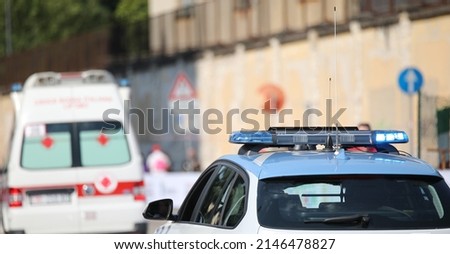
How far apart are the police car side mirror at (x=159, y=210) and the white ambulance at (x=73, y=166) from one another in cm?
952

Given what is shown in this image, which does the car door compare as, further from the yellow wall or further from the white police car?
the yellow wall

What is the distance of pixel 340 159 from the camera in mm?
8641

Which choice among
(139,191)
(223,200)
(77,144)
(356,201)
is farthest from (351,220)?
(77,144)

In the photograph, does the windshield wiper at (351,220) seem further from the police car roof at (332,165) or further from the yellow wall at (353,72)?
the yellow wall at (353,72)

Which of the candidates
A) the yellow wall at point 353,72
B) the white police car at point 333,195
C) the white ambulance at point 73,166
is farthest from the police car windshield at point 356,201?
the yellow wall at point 353,72

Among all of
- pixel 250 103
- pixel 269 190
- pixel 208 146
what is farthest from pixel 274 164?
pixel 208 146

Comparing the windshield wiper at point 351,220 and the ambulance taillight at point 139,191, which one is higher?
the windshield wiper at point 351,220

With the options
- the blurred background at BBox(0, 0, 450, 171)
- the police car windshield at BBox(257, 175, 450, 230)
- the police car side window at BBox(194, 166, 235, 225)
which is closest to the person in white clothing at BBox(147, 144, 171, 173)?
the blurred background at BBox(0, 0, 450, 171)

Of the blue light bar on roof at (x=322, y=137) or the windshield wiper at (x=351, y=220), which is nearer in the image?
the windshield wiper at (x=351, y=220)

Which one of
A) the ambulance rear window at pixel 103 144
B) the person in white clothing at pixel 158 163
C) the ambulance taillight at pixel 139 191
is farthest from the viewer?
the person in white clothing at pixel 158 163

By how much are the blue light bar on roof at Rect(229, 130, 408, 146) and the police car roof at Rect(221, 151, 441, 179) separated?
13.6 inches

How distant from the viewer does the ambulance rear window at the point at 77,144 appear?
20125 millimetres
